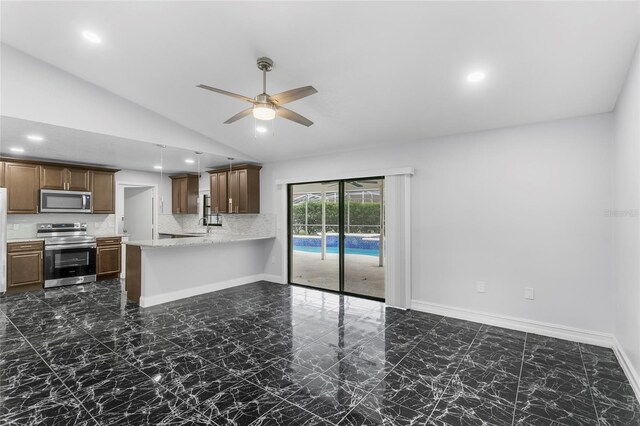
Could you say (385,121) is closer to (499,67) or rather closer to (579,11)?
(499,67)

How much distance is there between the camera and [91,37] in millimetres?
2965

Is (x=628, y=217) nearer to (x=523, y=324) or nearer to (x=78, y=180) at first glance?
(x=523, y=324)

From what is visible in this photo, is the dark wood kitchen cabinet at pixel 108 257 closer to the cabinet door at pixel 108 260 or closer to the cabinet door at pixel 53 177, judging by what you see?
the cabinet door at pixel 108 260

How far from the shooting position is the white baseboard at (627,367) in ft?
7.74

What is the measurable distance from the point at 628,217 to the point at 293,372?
311 centimetres

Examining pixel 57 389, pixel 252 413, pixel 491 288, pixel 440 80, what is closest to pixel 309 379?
pixel 252 413

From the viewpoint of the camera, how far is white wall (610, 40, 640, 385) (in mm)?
→ 2283

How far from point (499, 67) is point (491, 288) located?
2574 mm

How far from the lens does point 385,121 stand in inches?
156

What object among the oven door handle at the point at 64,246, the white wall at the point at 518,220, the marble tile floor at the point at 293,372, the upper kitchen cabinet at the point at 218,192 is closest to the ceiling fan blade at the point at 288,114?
the white wall at the point at 518,220

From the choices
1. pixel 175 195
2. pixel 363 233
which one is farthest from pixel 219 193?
pixel 363 233

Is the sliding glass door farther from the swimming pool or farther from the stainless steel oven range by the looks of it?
the stainless steel oven range

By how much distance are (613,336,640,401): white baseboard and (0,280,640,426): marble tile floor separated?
0.21ft

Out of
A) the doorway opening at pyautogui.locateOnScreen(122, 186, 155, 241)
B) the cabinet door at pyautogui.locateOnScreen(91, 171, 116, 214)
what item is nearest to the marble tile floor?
the cabinet door at pyautogui.locateOnScreen(91, 171, 116, 214)
